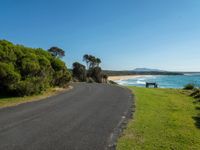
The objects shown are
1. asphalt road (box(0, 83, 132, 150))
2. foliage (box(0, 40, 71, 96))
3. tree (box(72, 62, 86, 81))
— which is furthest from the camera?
tree (box(72, 62, 86, 81))

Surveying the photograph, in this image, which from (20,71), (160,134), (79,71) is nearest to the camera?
(160,134)

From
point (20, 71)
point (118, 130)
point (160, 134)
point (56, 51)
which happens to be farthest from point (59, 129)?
point (56, 51)

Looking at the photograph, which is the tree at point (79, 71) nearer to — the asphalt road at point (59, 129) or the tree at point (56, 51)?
the tree at point (56, 51)

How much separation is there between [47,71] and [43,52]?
395 cm

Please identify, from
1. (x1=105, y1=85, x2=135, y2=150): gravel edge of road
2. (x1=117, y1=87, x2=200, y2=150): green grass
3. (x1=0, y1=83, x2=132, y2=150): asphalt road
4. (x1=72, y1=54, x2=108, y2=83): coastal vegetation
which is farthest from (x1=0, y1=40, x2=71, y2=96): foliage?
(x1=72, y1=54, x2=108, y2=83): coastal vegetation

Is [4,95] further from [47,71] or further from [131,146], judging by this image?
[131,146]

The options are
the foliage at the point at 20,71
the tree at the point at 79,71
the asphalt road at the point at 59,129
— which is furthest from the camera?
the tree at the point at 79,71

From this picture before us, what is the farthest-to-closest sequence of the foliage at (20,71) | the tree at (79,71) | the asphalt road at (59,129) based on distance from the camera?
1. the tree at (79,71)
2. the foliage at (20,71)
3. the asphalt road at (59,129)

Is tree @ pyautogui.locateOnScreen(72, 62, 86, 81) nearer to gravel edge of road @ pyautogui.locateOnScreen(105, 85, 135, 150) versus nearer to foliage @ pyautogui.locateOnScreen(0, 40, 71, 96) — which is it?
foliage @ pyautogui.locateOnScreen(0, 40, 71, 96)

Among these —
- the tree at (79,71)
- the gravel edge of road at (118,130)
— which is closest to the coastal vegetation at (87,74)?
the tree at (79,71)

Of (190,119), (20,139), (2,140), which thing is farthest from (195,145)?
(2,140)

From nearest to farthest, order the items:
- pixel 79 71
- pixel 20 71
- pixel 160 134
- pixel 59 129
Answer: pixel 160 134
pixel 59 129
pixel 20 71
pixel 79 71

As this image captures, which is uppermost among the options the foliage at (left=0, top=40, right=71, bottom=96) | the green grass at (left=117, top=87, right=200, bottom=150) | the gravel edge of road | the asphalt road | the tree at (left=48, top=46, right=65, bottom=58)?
the tree at (left=48, top=46, right=65, bottom=58)

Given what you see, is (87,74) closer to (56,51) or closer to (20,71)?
(56,51)
